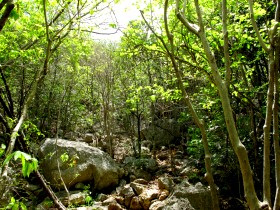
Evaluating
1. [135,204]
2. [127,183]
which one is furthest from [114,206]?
[127,183]

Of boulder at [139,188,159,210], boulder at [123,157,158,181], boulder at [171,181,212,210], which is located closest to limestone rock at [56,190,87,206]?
boulder at [139,188,159,210]

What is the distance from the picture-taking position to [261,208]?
1.97 metres

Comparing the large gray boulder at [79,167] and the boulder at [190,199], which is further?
the large gray boulder at [79,167]

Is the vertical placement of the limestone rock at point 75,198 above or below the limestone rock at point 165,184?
below

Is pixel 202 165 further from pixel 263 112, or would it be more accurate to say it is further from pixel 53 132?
pixel 53 132

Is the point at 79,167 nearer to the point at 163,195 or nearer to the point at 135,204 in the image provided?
the point at 135,204

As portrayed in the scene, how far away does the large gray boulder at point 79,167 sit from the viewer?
9234 millimetres

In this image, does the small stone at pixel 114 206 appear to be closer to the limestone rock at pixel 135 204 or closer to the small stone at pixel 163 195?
the limestone rock at pixel 135 204

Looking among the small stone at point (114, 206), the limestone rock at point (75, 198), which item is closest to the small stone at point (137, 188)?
the small stone at point (114, 206)

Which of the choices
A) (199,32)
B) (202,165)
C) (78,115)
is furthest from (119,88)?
(199,32)

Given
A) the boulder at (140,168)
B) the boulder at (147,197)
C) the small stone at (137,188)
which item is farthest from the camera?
the boulder at (140,168)

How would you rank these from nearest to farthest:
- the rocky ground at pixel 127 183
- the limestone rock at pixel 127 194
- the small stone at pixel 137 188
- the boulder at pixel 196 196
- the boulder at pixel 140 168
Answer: the boulder at pixel 196 196 < the rocky ground at pixel 127 183 < the limestone rock at pixel 127 194 < the small stone at pixel 137 188 < the boulder at pixel 140 168

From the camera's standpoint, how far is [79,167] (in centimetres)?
935

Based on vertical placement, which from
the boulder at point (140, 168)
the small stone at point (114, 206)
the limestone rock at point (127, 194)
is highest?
the boulder at point (140, 168)
